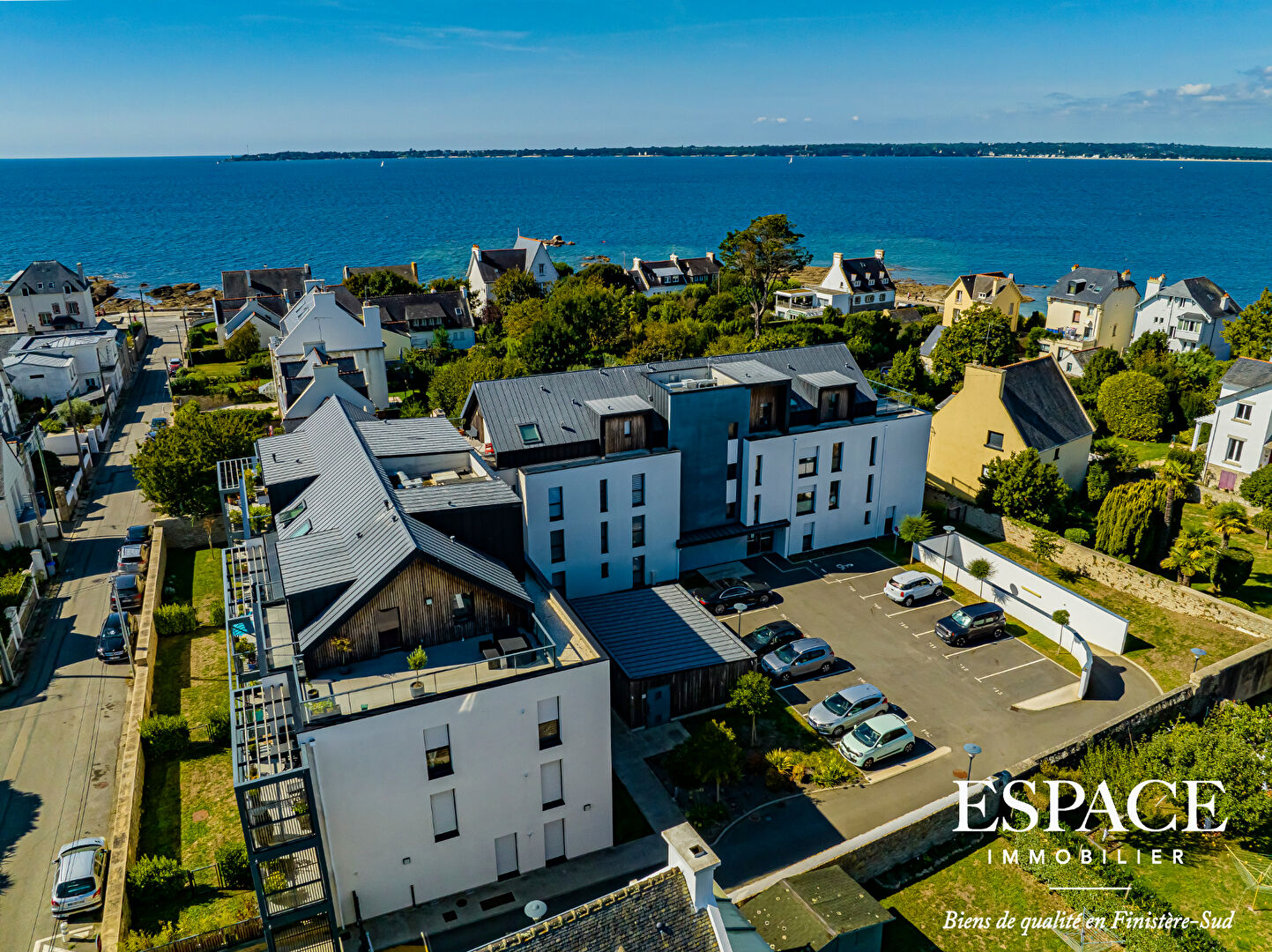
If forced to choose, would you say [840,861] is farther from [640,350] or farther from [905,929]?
[640,350]

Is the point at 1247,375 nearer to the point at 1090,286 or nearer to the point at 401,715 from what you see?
the point at 1090,286

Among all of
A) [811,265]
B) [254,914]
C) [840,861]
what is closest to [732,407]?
[840,861]

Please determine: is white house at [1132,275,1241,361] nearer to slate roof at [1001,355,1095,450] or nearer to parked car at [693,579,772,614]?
slate roof at [1001,355,1095,450]

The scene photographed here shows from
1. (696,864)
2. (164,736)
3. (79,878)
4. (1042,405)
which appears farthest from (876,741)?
(1042,405)

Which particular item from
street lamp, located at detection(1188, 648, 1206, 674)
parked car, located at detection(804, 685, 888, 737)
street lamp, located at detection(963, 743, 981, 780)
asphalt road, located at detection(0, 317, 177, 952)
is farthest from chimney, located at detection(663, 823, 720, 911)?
street lamp, located at detection(1188, 648, 1206, 674)

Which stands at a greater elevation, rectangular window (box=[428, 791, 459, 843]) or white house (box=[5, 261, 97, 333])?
white house (box=[5, 261, 97, 333])
